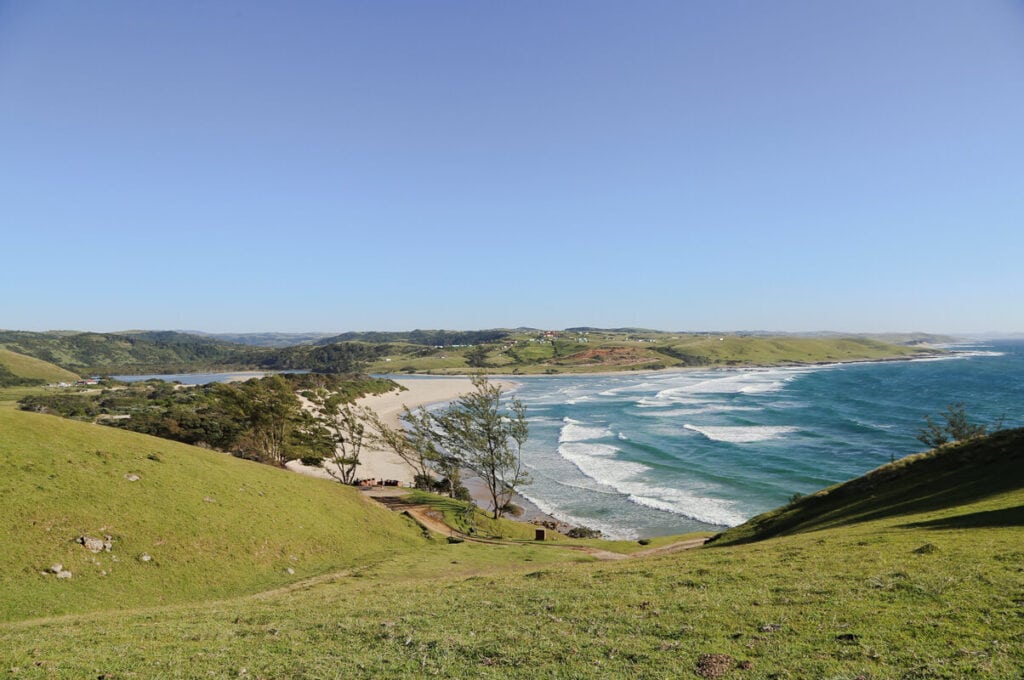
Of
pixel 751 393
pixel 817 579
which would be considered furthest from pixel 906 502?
pixel 751 393

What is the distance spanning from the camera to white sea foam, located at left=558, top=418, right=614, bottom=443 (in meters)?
96.5

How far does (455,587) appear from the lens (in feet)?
67.1

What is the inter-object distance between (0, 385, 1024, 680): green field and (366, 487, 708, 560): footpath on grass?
3.29 m

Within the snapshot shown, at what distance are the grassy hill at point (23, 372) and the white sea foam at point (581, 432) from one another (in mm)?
195036

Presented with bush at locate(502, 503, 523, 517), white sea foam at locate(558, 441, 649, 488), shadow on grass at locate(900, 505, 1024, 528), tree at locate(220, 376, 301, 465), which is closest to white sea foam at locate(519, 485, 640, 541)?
bush at locate(502, 503, 523, 517)

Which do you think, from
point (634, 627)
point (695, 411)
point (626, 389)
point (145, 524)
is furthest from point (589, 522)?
point (626, 389)

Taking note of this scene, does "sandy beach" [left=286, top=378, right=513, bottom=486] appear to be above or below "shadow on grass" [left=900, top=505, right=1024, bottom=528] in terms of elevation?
below

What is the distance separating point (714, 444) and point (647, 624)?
258ft

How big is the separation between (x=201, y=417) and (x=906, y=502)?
81514 mm

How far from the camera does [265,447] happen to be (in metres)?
61.1

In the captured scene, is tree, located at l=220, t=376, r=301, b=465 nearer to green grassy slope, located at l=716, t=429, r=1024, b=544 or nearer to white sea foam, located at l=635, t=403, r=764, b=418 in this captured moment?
green grassy slope, located at l=716, t=429, r=1024, b=544

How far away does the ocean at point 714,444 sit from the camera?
57.2 metres

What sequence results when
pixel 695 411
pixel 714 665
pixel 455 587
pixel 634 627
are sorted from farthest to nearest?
pixel 695 411 → pixel 455 587 → pixel 634 627 → pixel 714 665

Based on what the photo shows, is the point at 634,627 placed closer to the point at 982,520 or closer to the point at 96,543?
the point at 982,520
